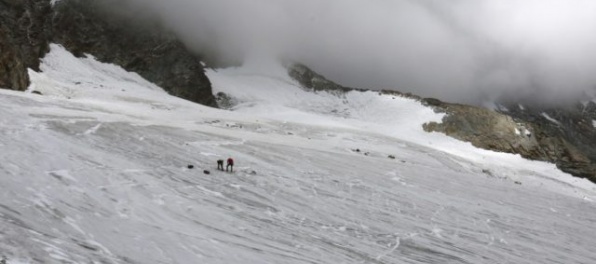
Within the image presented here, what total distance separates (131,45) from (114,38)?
2.28 meters

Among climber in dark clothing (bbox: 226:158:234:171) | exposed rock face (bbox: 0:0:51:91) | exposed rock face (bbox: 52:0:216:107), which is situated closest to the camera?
climber in dark clothing (bbox: 226:158:234:171)

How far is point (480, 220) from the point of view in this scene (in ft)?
61.1

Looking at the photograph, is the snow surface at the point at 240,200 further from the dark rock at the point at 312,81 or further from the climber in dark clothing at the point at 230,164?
the dark rock at the point at 312,81

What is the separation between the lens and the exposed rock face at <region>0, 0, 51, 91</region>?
34.3 meters

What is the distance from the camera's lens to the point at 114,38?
212 ft

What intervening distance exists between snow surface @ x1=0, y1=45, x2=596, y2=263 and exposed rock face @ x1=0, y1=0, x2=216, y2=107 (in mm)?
28321

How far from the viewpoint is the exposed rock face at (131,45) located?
2408 inches

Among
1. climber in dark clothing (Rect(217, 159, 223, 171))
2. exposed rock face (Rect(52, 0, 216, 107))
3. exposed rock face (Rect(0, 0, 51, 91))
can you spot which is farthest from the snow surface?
exposed rock face (Rect(52, 0, 216, 107))

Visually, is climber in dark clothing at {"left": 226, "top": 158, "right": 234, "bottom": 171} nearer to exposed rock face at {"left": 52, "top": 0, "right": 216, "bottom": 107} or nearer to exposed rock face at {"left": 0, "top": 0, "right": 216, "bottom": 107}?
exposed rock face at {"left": 0, "top": 0, "right": 216, "bottom": 107}

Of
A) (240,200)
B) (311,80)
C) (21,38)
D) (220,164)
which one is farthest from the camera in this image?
(311,80)

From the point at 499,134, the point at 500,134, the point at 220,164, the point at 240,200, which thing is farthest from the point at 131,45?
the point at 240,200

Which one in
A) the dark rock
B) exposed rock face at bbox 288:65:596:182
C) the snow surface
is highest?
the dark rock

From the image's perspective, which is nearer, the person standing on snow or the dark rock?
the person standing on snow

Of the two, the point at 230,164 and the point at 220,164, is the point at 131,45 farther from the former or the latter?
the point at 230,164
